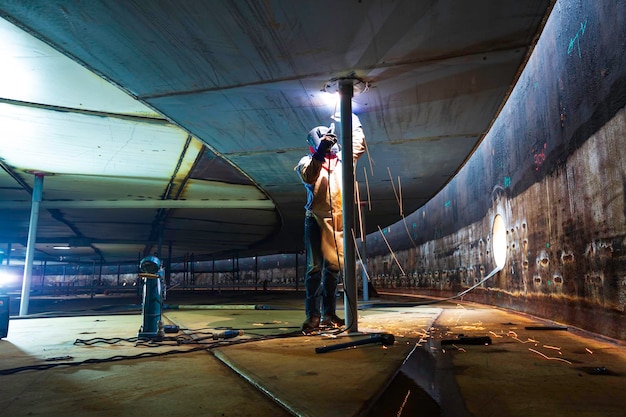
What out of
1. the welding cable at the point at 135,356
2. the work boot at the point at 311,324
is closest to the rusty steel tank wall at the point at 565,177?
the work boot at the point at 311,324

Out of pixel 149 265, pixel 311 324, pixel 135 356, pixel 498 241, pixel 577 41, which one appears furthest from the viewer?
pixel 498 241

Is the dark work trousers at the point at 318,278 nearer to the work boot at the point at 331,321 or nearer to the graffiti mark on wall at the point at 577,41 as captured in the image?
the work boot at the point at 331,321

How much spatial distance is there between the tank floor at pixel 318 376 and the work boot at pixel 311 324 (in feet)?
0.83

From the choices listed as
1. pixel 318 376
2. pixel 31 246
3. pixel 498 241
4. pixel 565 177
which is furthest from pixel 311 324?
pixel 31 246

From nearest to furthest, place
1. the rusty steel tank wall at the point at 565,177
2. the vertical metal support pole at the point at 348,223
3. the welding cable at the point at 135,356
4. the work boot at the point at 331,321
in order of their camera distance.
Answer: the welding cable at the point at 135,356, the rusty steel tank wall at the point at 565,177, the vertical metal support pole at the point at 348,223, the work boot at the point at 331,321

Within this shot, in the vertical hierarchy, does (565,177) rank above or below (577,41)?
below

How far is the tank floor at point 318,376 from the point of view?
1682mm

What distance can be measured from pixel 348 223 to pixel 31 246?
24.6 ft

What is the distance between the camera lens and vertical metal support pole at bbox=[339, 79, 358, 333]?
363 centimetres

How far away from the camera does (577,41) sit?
3557 millimetres

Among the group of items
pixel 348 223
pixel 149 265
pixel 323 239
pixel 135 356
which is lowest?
pixel 135 356

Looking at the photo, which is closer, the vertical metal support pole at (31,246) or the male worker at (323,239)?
the male worker at (323,239)

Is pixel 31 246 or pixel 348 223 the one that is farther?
pixel 31 246

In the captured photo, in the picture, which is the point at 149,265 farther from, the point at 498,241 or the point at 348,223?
the point at 498,241
